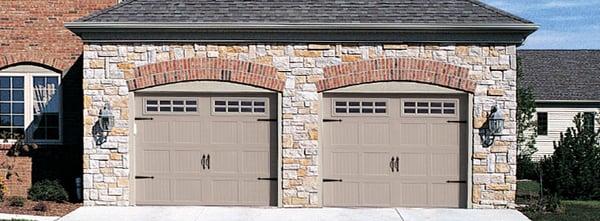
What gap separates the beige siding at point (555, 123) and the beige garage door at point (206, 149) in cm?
1908

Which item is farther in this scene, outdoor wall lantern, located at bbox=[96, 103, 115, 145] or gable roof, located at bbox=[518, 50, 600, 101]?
gable roof, located at bbox=[518, 50, 600, 101]

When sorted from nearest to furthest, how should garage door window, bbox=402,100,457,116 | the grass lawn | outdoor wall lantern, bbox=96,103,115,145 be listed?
the grass lawn < outdoor wall lantern, bbox=96,103,115,145 < garage door window, bbox=402,100,457,116

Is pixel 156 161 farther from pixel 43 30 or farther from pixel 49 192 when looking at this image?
pixel 43 30

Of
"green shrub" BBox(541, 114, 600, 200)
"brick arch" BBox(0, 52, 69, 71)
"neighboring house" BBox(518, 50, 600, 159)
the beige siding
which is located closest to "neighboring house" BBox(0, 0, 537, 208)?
"brick arch" BBox(0, 52, 69, 71)

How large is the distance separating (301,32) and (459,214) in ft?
13.7

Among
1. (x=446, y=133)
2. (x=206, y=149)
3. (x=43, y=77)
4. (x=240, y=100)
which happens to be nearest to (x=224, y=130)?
(x=206, y=149)

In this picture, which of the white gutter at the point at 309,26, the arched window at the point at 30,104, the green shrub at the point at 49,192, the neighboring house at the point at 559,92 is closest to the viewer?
the white gutter at the point at 309,26

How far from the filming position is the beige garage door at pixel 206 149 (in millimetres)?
14234

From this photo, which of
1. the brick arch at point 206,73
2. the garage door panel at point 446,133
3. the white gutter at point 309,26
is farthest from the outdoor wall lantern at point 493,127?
the brick arch at point 206,73

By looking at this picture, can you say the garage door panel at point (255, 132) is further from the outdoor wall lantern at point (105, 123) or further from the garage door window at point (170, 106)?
the outdoor wall lantern at point (105, 123)

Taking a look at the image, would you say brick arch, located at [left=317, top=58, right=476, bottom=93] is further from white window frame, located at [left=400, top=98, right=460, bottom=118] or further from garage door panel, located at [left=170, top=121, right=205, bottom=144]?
garage door panel, located at [left=170, top=121, right=205, bottom=144]

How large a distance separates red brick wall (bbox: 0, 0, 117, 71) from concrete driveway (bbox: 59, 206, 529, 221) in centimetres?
389

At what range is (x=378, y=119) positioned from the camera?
14.2 m

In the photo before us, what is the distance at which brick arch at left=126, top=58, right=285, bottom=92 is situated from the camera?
1400cm
